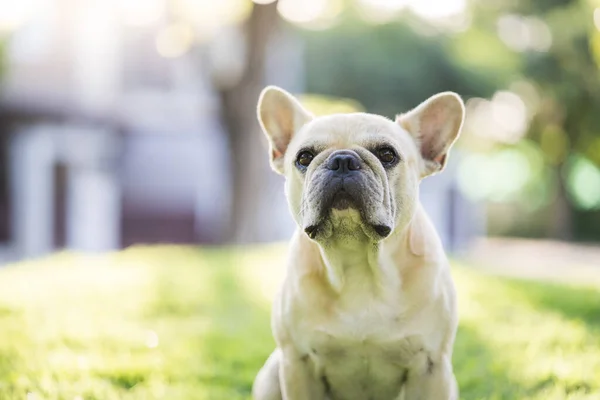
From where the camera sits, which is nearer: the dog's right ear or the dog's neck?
the dog's neck

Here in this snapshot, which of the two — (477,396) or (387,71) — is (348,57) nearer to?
(387,71)

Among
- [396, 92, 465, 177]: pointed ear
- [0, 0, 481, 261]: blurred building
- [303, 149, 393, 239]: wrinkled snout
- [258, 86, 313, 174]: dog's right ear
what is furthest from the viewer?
[0, 0, 481, 261]: blurred building

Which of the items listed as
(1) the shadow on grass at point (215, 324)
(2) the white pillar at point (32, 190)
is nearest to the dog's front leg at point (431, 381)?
(1) the shadow on grass at point (215, 324)

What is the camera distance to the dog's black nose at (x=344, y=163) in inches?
110

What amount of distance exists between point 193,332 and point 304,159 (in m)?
2.73

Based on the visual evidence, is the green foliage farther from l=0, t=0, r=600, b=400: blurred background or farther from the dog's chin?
the dog's chin

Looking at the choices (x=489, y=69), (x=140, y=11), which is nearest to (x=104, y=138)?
(x=140, y=11)

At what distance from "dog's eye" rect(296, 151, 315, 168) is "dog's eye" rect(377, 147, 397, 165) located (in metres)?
0.27

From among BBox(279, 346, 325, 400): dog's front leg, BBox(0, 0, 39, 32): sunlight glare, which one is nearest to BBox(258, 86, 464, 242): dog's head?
BBox(279, 346, 325, 400): dog's front leg

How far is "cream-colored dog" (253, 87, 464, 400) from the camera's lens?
2.81m

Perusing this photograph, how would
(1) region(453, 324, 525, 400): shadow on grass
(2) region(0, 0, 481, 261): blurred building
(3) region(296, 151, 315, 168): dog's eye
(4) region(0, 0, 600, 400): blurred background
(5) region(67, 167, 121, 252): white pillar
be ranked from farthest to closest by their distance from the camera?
(5) region(67, 167, 121, 252): white pillar → (2) region(0, 0, 481, 261): blurred building → (4) region(0, 0, 600, 400): blurred background → (1) region(453, 324, 525, 400): shadow on grass → (3) region(296, 151, 315, 168): dog's eye

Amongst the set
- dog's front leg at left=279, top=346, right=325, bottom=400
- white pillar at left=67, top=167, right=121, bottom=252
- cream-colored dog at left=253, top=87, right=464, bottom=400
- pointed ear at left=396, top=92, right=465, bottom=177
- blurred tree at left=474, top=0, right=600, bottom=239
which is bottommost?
white pillar at left=67, top=167, right=121, bottom=252

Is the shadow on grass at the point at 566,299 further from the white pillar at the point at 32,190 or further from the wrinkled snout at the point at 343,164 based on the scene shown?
the white pillar at the point at 32,190

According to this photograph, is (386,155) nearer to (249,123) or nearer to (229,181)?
(249,123)
